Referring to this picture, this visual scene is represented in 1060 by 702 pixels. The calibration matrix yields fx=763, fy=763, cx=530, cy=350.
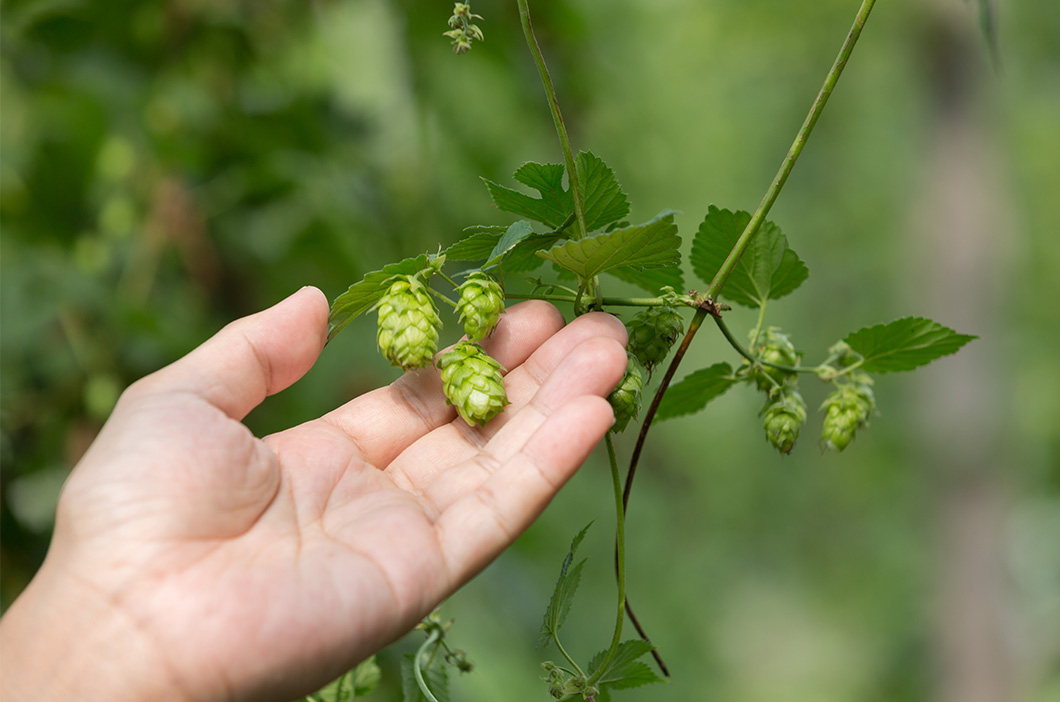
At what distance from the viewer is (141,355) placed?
70.7 inches

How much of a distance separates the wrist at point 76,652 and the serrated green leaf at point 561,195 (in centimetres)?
60

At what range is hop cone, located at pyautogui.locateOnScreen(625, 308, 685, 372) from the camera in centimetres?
89

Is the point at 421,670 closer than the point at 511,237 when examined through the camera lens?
No

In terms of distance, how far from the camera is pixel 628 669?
0.90m

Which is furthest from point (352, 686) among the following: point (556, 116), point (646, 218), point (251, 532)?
point (646, 218)

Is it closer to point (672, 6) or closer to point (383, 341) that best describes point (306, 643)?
point (383, 341)

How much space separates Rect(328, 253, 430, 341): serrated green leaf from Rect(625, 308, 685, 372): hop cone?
0.26m

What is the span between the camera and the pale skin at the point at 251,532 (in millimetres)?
770

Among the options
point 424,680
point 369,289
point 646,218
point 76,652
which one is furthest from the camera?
point 646,218

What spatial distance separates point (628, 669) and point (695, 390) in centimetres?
36

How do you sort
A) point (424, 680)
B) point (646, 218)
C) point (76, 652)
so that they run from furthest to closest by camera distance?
point (646, 218) → point (424, 680) → point (76, 652)

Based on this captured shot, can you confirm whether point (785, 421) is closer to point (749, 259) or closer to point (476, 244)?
point (749, 259)

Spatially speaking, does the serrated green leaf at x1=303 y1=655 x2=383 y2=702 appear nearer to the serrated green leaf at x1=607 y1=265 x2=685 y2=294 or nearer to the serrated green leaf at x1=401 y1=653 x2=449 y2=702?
the serrated green leaf at x1=401 y1=653 x2=449 y2=702

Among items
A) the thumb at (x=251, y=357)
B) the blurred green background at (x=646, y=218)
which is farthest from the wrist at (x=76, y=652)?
the blurred green background at (x=646, y=218)
